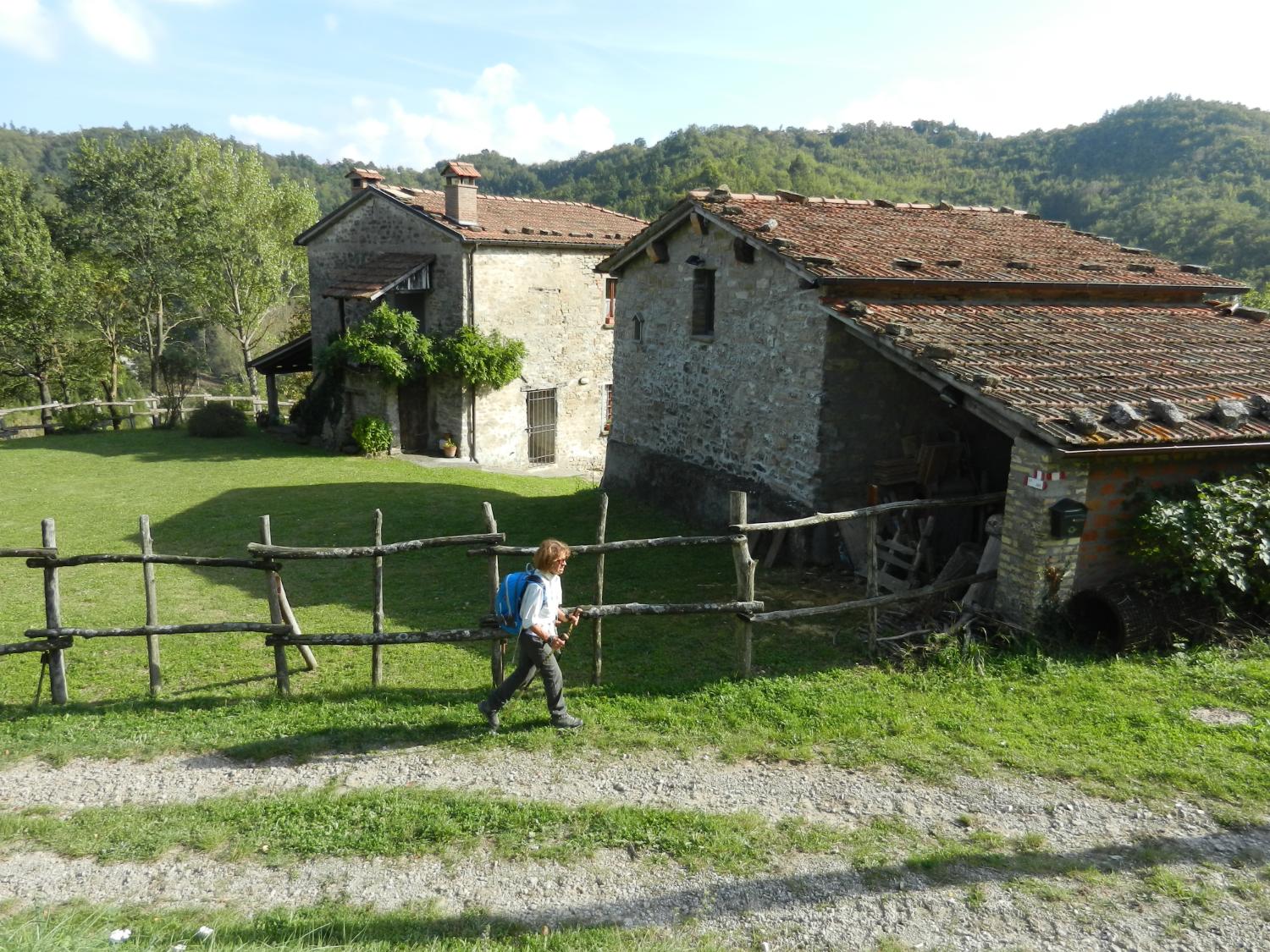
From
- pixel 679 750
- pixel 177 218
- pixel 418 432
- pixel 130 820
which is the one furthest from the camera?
pixel 177 218

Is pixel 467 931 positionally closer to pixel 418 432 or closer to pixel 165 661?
pixel 165 661

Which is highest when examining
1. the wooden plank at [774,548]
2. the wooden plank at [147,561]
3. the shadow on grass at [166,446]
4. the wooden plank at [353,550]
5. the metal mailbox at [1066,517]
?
the metal mailbox at [1066,517]

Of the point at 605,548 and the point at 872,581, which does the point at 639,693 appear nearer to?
the point at 605,548

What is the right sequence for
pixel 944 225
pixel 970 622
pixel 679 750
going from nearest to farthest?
pixel 679 750, pixel 970 622, pixel 944 225

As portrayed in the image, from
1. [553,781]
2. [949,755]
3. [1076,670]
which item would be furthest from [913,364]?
[553,781]

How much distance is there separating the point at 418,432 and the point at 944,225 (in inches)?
548

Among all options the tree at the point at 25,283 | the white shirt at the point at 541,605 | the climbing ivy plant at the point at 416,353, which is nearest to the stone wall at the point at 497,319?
the climbing ivy plant at the point at 416,353

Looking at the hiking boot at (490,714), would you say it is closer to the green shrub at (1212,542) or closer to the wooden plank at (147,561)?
the wooden plank at (147,561)

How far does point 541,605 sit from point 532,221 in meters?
18.5

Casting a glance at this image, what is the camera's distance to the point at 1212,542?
806 centimetres

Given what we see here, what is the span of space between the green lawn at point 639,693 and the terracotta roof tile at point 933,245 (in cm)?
462

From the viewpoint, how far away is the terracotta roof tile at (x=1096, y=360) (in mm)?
8250

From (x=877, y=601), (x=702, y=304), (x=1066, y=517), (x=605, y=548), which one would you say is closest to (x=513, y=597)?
(x=605, y=548)

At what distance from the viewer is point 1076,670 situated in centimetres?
773
